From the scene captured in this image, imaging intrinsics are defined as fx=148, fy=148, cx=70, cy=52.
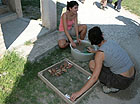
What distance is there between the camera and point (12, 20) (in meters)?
4.42

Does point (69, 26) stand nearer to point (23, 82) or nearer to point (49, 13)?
point (49, 13)

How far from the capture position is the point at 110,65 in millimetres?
2219

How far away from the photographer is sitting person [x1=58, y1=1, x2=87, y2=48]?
304cm

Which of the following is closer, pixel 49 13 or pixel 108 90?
pixel 108 90

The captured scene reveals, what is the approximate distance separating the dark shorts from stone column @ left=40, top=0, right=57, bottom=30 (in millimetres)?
2091

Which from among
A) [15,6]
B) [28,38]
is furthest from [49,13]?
[15,6]

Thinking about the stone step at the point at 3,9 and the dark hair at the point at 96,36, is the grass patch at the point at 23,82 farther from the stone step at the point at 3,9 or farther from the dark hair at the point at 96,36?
the stone step at the point at 3,9

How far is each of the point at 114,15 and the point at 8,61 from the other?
4.94 m

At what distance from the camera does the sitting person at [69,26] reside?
304 cm

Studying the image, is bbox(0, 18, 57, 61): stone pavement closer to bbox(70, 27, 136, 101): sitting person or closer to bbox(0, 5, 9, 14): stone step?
bbox(0, 5, 9, 14): stone step

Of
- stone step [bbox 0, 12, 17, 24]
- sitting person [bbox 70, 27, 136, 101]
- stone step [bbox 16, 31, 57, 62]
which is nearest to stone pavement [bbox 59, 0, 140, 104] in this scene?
sitting person [bbox 70, 27, 136, 101]

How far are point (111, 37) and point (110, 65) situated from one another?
2292 millimetres

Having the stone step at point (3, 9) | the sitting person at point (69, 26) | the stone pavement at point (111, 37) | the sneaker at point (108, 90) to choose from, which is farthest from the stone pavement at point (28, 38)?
the sneaker at point (108, 90)

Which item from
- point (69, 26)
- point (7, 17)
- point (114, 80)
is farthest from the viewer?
point (7, 17)
